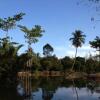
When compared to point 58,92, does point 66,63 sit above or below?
above

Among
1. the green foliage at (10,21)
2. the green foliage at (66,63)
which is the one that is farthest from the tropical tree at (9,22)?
the green foliage at (66,63)

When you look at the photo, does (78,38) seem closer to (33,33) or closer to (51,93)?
(33,33)

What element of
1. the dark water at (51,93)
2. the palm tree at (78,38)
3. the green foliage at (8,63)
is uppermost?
the palm tree at (78,38)

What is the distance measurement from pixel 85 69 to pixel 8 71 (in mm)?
38476

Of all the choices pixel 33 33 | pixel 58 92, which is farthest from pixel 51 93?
pixel 33 33

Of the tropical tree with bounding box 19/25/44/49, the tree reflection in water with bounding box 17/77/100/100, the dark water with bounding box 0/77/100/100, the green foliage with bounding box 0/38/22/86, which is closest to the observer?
the dark water with bounding box 0/77/100/100

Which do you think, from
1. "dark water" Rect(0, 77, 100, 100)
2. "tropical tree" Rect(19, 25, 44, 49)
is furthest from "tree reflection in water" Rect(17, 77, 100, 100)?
"tropical tree" Rect(19, 25, 44, 49)

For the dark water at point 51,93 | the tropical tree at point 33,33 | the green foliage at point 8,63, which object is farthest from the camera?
the tropical tree at point 33,33

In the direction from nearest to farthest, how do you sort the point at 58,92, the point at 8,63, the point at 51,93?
the point at 51,93, the point at 58,92, the point at 8,63

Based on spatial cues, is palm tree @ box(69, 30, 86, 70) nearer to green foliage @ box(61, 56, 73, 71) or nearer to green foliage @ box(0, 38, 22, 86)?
green foliage @ box(61, 56, 73, 71)

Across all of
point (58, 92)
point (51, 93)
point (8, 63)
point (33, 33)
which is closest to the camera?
point (51, 93)

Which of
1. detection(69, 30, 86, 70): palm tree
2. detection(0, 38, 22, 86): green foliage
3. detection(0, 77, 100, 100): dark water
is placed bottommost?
detection(0, 77, 100, 100): dark water

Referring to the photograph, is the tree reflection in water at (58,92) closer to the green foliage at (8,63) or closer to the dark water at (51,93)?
the dark water at (51,93)

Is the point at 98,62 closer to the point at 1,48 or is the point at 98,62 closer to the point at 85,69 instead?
the point at 85,69
